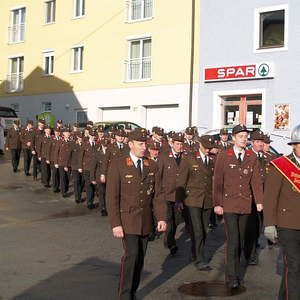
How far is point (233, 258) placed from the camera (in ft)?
21.9

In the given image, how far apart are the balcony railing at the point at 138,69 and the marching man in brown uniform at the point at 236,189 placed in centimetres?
1987

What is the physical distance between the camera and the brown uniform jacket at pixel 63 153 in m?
14.3

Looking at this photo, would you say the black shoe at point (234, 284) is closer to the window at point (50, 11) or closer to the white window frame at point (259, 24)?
the white window frame at point (259, 24)

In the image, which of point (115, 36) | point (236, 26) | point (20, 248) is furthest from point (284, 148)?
point (20, 248)

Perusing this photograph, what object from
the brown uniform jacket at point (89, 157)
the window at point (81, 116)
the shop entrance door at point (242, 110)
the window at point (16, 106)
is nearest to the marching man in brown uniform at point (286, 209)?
the brown uniform jacket at point (89, 157)

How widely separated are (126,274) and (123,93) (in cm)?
2251

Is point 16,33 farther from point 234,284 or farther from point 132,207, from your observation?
point 132,207

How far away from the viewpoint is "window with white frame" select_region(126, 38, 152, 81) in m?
26.8

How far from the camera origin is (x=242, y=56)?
22344 millimetres

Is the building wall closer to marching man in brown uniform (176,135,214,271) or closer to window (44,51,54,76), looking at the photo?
window (44,51,54,76)

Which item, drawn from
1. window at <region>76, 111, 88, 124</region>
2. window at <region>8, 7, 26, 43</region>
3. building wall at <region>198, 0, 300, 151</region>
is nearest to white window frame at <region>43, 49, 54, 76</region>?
window at <region>8, 7, 26, 43</region>

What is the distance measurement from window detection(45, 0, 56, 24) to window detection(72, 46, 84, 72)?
10.8 ft

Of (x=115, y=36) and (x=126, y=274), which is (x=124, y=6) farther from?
(x=126, y=274)

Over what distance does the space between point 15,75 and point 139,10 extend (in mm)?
12025
